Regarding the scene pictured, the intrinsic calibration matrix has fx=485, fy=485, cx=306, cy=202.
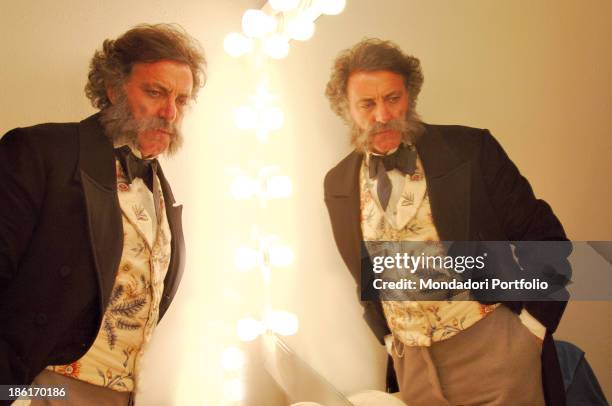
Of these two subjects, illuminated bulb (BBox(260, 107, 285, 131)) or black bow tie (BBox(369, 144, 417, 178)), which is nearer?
black bow tie (BBox(369, 144, 417, 178))

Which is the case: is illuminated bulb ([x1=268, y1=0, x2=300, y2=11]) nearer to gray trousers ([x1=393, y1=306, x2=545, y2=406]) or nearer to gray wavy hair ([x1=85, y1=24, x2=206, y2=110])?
gray wavy hair ([x1=85, y1=24, x2=206, y2=110])

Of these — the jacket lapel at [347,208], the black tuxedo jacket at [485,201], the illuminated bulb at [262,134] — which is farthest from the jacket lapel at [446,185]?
the illuminated bulb at [262,134]

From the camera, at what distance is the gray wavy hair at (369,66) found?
1.09m

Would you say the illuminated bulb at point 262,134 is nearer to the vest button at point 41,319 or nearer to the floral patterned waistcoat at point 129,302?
the floral patterned waistcoat at point 129,302

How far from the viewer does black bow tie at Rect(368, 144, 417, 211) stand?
43.9 inches

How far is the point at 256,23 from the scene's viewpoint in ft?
5.16

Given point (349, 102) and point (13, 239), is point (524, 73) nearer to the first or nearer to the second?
point (349, 102)

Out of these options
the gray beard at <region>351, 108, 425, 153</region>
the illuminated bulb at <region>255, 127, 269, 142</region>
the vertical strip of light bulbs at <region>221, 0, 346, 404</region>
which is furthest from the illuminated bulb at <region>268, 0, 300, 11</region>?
the gray beard at <region>351, 108, 425, 153</region>

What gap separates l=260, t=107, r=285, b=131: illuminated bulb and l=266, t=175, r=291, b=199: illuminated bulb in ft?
0.57

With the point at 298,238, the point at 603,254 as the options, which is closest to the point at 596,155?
the point at 603,254

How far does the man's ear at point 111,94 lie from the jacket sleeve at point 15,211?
243 millimetres

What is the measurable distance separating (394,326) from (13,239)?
3.06 ft

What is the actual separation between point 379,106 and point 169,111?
63 centimetres

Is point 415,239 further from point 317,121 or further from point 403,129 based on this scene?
point 317,121
